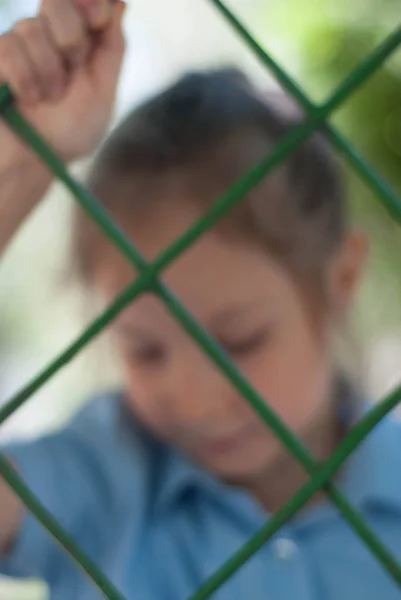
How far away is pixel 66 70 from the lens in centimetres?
29

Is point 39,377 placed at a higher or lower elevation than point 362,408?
higher

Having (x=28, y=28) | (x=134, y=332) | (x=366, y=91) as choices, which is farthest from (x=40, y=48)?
(x=366, y=91)

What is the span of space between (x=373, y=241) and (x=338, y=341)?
0.06 metres

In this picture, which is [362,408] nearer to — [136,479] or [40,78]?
[136,479]

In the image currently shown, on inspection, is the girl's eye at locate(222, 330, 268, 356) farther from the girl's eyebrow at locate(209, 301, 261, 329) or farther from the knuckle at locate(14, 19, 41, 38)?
the knuckle at locate(14, 19, 41, 38)

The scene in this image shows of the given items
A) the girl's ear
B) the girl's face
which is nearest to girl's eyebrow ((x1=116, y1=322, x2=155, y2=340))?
the girl's face

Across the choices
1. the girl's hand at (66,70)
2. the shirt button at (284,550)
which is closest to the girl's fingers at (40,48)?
the girl's hand at (66,70)

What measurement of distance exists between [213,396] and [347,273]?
0.10m

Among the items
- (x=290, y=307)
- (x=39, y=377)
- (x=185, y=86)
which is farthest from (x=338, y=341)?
(x=39, y=377)

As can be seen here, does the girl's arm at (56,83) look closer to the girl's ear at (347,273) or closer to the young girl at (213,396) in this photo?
the young girl at (213,396)

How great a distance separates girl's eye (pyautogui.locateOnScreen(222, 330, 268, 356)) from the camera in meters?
0.41

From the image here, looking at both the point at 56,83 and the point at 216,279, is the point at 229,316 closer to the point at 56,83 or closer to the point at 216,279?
the point at 216,279

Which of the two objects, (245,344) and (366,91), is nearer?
(245,344)

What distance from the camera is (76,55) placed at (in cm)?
29
